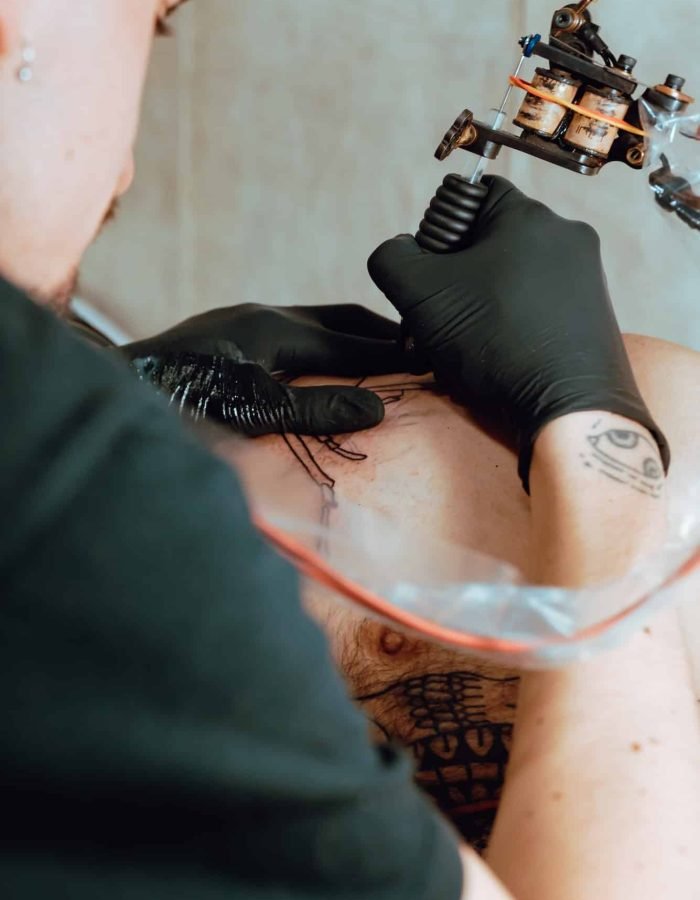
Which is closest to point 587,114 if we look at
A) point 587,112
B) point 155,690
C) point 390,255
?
point 587,112

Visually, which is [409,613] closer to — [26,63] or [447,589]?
[447,589]

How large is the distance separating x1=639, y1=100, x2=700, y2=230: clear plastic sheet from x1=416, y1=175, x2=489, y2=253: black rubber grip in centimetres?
17

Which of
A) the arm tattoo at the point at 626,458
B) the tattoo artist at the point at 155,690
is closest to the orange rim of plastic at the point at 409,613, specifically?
the tattoo artist at the point at 155,690

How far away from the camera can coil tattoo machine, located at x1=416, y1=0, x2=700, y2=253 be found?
0.86 meters

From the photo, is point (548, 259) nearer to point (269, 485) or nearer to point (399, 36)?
point (269, 485)

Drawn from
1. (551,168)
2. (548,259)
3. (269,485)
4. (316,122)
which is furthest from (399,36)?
(269,485)

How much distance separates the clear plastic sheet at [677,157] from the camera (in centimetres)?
85

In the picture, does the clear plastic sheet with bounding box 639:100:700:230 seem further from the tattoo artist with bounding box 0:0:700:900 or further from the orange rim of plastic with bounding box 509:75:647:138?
the tattoo artist with bounding box 0:0:700:900

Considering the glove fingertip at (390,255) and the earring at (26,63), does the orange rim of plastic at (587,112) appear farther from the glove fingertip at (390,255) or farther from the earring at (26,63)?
the earring at (26,63)

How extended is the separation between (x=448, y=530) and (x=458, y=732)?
172 millimetres

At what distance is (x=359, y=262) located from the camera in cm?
181

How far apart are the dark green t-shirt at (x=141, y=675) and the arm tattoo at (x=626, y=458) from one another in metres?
0.51

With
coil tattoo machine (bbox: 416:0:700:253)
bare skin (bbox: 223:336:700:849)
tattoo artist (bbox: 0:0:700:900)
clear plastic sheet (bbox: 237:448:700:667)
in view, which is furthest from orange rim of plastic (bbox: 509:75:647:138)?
tattoo artist (bbox: 0:0:700:900)

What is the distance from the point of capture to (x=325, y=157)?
179 cm
